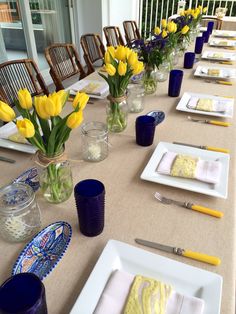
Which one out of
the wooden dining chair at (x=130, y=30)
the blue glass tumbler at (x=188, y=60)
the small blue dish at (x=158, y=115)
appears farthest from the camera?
the wooden dining chair at (x=130, y=30)

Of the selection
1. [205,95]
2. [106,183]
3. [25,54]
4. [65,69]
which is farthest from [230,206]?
[25,54]

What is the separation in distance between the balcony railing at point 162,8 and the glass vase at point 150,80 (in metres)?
3.82

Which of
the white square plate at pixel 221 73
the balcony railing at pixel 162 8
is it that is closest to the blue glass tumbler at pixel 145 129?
the white square plate at pixel 221 73

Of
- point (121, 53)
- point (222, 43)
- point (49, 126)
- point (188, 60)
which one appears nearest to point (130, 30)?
point (222, 43)

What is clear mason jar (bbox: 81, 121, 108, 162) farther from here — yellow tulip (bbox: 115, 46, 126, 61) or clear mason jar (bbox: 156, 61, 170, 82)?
clear mason jar (bbox: 156, 61, 170, 82)

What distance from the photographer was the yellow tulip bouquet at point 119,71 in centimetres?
88

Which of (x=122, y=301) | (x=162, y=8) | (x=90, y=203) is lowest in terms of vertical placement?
(x=122, y=301)

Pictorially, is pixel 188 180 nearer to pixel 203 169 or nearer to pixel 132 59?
pixel 203 169

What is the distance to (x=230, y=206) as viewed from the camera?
0.67m

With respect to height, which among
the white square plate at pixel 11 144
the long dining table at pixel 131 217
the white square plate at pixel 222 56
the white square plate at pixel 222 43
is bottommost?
the long dining table at pixel 131 217

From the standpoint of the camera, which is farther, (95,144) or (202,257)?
(95,144)

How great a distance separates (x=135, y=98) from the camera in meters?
1.12

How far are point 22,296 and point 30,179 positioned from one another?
1.37 ft

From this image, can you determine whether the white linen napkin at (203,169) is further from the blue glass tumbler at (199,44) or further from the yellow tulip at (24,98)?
the blue glass tumbler at (199,44)
